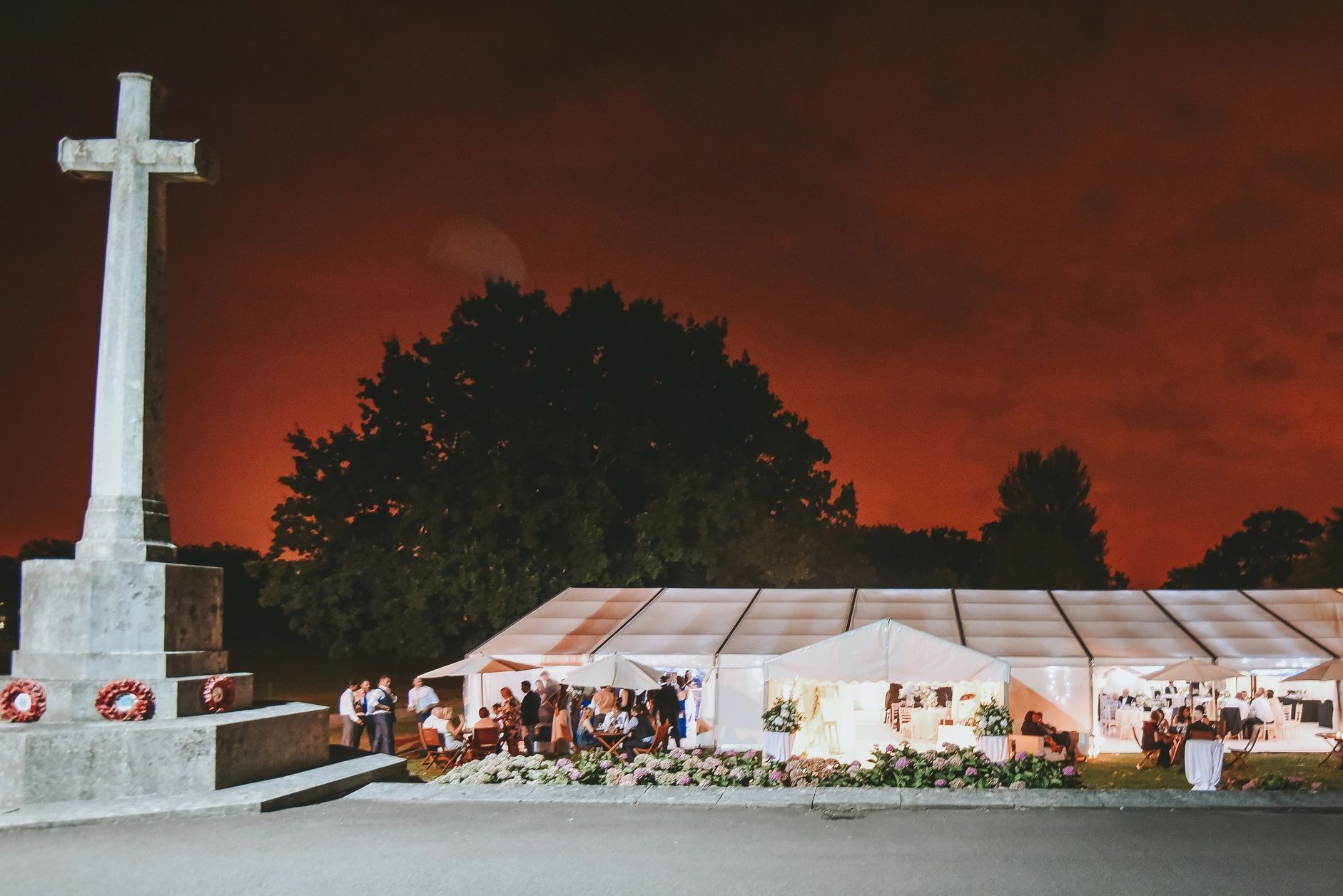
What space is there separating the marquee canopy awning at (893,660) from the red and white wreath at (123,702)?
955 centimetres

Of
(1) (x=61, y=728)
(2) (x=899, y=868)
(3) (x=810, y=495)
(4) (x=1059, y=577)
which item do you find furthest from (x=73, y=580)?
(4) (x=1059, y=577)

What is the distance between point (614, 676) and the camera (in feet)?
55.2

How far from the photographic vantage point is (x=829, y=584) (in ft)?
109

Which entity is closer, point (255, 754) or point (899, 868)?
point (899, 868)

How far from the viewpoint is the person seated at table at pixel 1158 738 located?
56.7 feet

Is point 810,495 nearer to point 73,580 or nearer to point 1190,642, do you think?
point 1190,642

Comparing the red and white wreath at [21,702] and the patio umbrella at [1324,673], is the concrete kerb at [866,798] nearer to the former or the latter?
the red and white wreath at [21,702]

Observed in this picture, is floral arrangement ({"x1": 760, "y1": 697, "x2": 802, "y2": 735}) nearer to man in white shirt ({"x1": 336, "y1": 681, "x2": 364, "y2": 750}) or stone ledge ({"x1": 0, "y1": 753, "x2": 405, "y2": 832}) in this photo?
man in white shirt ({"x1": 336, "y1": 681, "x2": 364, "y2": 750})

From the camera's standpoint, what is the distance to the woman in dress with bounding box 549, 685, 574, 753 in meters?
18.3

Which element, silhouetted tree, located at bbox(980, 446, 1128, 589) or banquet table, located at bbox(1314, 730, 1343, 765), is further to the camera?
silhouetted tree, located at bbox(980, 446, 1128, 589)

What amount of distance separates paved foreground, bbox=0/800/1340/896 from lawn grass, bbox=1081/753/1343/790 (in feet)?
24.4

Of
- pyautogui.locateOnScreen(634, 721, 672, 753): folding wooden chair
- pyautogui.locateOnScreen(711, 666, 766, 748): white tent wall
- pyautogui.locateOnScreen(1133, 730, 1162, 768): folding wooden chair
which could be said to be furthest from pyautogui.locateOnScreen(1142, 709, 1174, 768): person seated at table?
pyautogui.locateOnScreen(634, 721, 672, 753): folding wooden chair

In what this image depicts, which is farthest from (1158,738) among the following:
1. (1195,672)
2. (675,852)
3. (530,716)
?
(675,852)

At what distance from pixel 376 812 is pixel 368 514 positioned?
74.4 feet
